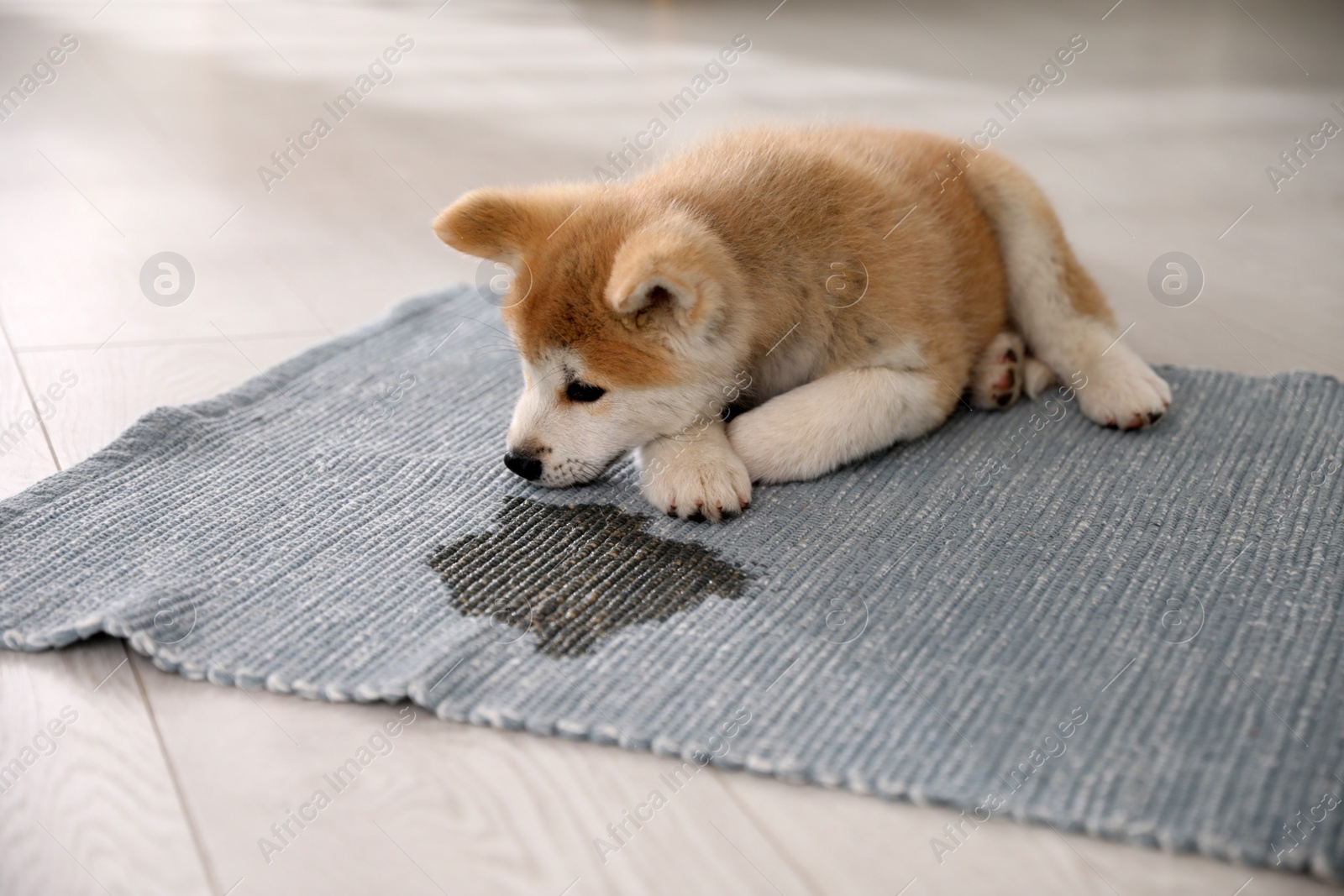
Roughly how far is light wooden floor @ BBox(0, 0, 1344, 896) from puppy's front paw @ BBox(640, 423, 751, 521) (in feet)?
1.80

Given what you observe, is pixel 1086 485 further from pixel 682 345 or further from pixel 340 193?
pixel 340 193

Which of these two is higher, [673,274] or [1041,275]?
[673,274]

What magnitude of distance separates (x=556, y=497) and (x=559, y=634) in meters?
0.41

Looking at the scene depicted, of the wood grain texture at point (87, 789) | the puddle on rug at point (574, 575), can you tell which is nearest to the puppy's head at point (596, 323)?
the puddle on rug at point (574, 575)

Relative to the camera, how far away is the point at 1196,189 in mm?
3525

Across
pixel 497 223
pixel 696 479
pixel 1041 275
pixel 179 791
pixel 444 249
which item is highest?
pixel 444 249

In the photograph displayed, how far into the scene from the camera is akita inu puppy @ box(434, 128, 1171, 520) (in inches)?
68.6

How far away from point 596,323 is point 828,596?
1.83ft

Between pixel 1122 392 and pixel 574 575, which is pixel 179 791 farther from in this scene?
pixel 1122 392

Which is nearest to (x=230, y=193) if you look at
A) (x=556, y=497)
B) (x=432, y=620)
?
(x=556, y=497)

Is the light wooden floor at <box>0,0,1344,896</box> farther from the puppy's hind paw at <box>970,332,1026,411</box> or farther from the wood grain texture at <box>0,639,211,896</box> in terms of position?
the puppy's hind paw at <box>970,332,1026,411</box>

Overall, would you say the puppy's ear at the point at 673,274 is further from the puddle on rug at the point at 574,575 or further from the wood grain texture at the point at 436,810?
the wood grain texture at the point at 436,810

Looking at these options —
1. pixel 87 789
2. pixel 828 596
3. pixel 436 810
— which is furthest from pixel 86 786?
pixel 828 596

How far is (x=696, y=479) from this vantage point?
5.94 feet
